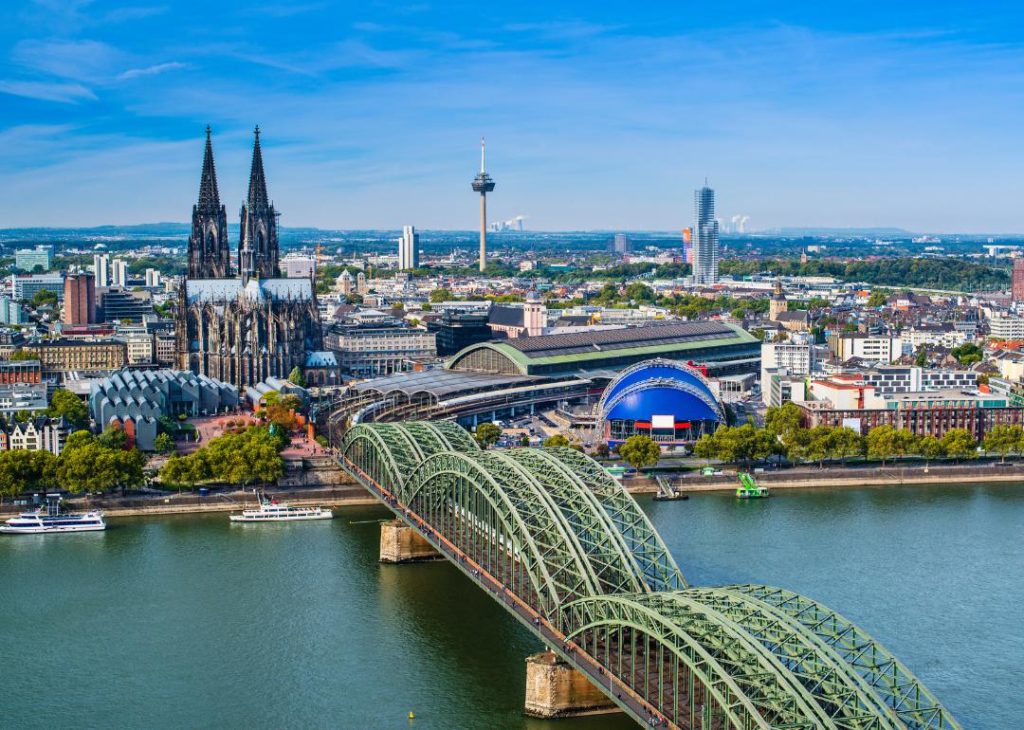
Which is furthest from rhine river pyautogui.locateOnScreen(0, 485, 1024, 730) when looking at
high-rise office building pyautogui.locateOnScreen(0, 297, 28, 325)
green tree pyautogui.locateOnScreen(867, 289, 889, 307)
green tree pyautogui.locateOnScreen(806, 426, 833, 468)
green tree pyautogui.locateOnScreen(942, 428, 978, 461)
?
green tree pyautogui.locateOnScreen(867, 289, 889, 307)

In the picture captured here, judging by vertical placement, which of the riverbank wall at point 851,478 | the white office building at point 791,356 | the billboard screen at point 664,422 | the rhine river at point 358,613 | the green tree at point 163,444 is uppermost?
the white office building at point 791,356

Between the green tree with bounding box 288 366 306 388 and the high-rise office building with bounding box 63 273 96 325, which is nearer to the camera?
the green tree with bounding box 288 366 306 388

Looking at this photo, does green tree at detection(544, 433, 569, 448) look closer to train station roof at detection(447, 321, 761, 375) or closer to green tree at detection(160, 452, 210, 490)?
green tree at detection(160, 452, 210, 490)

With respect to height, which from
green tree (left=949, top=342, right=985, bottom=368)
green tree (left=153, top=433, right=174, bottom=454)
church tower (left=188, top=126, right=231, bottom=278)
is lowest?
green tree (left=153, top=433, right=174, bottom=454)

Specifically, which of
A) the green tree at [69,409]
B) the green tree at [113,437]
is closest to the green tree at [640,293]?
the green tree at [69,409]

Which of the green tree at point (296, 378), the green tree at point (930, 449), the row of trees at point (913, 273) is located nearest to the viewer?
the green tree at point (930, 449)

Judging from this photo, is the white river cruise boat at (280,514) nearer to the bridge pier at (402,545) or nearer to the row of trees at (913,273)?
the bridge pier at (402,545)

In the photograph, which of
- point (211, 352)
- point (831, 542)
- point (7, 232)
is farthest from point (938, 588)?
point (7, 232)

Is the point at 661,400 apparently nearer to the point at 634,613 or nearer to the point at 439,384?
the point at 439,384
